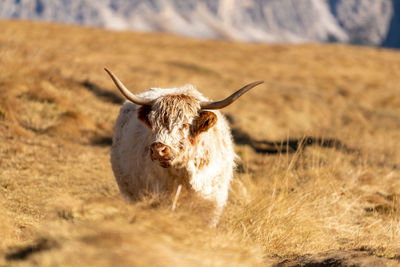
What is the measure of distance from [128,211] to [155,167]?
4.93 feet

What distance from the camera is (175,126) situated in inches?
174

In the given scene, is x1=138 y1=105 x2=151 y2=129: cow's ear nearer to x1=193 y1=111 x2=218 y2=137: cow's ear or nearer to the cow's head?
the cow's head

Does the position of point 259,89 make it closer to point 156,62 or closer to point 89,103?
point 156,62

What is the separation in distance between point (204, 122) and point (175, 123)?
34cm

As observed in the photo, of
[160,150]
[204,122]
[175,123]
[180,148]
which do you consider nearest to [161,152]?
[160,150]

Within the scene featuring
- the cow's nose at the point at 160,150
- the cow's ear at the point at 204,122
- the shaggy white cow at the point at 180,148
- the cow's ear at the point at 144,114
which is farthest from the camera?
the cow's ear at the point at 144,114

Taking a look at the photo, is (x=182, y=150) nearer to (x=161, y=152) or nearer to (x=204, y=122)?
(x=161, y=152)

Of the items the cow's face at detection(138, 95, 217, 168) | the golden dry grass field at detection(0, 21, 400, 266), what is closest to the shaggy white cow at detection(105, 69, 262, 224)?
the cow's face at detection(138, 95, 217, 168)

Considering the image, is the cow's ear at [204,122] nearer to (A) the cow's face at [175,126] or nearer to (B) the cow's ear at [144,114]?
(A) the cow's face at [175,126]

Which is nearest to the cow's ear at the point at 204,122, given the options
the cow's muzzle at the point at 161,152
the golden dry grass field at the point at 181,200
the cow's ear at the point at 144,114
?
the cow's muzzle at the point at 161,152

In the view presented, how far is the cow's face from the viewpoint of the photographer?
434cm

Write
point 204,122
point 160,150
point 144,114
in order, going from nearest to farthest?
point 160,150 < point 204,122 < point 144,114

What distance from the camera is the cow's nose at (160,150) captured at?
4.27 m

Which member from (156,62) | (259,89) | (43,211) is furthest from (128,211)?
(156,62)
